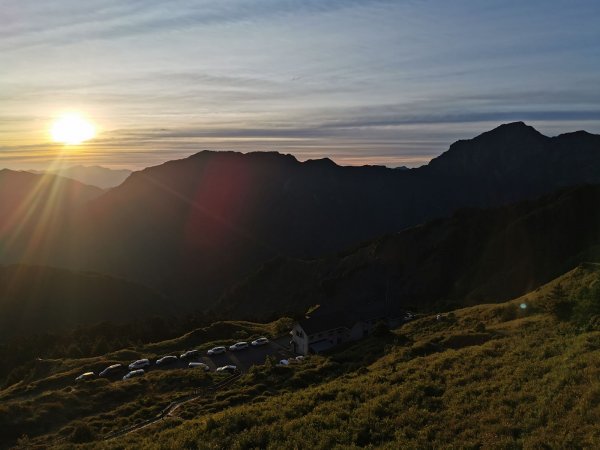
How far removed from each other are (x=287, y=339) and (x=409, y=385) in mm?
39841

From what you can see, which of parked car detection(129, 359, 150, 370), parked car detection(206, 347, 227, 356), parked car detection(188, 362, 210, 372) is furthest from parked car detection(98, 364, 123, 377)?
parked car detection(206, 347, 227, 356)

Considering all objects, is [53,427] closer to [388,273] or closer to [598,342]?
[598,342]

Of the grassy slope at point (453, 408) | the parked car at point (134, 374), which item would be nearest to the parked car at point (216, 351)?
the parked car at point (134, 374)

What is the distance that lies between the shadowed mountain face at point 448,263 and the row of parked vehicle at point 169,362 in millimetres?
33397

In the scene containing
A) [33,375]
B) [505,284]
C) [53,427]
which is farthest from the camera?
[505,284]

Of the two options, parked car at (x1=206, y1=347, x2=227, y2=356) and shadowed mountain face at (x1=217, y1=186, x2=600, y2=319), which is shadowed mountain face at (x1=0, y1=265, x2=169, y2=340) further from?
parked car at (x1=206, y1=347, x2=227, y2=356)

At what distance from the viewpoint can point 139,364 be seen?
164ft

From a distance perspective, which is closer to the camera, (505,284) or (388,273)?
(505,284)

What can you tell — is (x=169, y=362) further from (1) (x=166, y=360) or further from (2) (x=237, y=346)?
(2) (x=237, y=346)

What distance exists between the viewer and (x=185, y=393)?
1460 inches

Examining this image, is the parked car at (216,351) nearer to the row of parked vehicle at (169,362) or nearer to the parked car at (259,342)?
the row of parked vehicle at (169,362)

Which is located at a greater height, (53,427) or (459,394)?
(459,394)

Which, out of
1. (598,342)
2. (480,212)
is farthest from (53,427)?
Result: (480,212)

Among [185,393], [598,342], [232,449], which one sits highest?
[598,342]
